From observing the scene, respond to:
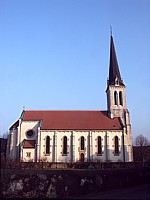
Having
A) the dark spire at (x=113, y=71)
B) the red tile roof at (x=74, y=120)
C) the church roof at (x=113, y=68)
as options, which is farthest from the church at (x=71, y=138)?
the church roof at (x=113, y=68)

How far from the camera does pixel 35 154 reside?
5022 centimetres

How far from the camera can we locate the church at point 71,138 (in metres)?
50.9

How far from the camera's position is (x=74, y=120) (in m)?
55.0

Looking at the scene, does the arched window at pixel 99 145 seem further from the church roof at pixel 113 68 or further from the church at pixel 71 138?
the church roof at pixel 113 68

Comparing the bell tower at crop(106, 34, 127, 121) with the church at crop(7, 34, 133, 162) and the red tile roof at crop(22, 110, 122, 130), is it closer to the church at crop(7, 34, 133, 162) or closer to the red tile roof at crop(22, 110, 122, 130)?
the church at crop(7, 34, 133, 162)

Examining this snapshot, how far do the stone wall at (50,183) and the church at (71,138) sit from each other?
29004 millimetres

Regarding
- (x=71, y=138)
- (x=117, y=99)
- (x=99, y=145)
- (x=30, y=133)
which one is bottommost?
(x=99, y=145)

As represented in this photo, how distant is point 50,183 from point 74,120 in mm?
35241

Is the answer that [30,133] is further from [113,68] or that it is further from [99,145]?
[113,68]

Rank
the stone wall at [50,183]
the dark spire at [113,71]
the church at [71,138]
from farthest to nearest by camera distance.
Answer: the dark spire at [113,71], the church at [71,138], the stone wall at [50,183]

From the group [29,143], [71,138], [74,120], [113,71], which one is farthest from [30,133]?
[113,71]

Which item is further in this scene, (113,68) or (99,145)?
(113,68)

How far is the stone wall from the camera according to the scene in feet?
63.1

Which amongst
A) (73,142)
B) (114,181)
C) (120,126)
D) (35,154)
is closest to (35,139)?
(35,154)
